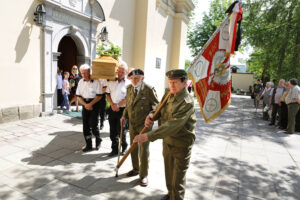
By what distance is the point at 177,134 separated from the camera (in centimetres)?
258

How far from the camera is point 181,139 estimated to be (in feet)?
8.48

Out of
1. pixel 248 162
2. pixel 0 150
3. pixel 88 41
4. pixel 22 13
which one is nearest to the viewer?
pixel 0 150

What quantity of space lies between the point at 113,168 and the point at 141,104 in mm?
1418

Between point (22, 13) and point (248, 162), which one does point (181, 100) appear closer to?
point (248, 162)

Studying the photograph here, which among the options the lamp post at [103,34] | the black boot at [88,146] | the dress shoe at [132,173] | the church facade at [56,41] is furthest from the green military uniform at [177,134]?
the lamp post at [103,34]

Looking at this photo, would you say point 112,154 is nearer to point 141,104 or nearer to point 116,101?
point 116,101

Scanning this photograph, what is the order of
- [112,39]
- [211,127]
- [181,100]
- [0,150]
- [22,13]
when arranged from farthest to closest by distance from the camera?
[112,39]
[211,127]
[22,13]
[0,150]
[181,100]

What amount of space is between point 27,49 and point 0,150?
11.8 ft

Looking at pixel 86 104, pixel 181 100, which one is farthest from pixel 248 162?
pixel 86 104

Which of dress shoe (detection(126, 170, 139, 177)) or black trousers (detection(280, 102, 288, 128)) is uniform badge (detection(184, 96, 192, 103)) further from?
black trousers (detection(280, 102, 288, 128))

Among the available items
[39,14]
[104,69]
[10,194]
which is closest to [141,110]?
[104,69]

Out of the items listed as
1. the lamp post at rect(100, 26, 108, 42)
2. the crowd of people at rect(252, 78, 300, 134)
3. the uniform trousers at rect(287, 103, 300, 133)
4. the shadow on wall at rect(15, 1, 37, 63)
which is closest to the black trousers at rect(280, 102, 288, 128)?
the crowd of people at rect(252, 78, 300, 134)

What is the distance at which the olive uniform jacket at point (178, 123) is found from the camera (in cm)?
240

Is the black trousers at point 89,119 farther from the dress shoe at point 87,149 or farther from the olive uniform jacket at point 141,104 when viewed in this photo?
the olive uniform jacket at point 141,104
